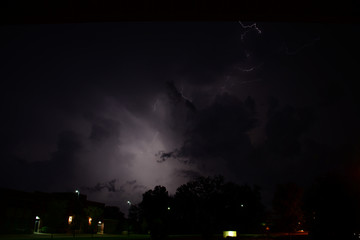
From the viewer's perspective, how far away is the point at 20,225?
131 ft

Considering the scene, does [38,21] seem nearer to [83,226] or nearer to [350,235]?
[350,235]

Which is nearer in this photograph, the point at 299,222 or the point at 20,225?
the point at 20,225

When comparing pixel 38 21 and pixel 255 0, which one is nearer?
pixel 255 0

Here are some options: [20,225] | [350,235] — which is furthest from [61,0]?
[20,225]

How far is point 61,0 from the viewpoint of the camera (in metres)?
4.02

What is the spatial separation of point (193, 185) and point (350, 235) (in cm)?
7398

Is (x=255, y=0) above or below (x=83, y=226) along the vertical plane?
above

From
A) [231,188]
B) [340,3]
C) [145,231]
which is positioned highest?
[231,188]

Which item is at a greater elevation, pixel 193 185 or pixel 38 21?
pixel 193 185

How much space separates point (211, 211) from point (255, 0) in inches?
2934

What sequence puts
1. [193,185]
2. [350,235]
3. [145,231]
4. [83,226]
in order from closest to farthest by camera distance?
[350,235]
[83,226]
[145,231]
[193,185]

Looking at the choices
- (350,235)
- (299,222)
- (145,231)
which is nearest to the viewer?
(350,235)

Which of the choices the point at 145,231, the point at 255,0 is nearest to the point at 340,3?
the point at 255,0

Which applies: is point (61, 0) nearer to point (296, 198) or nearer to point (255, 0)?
point (255, 0)
